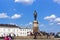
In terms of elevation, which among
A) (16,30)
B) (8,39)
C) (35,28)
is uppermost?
(16,30)

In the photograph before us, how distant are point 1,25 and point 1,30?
16.7 ft

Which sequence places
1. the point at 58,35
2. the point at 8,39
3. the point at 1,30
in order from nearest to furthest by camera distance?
the point at 8,39
the point at 58,35
the point at 1,30

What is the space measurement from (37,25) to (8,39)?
21249 millimetres

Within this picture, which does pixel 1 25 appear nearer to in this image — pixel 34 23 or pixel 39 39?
pixel 34 23

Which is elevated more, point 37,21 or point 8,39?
point 37,21

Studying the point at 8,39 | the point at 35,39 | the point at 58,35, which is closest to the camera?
the point at 8,39

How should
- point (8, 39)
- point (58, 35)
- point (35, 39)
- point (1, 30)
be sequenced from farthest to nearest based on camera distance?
point (1, 30) → point (58, 35) → point (35, 39) → point (8, 39)

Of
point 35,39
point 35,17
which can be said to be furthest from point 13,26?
point 35,39

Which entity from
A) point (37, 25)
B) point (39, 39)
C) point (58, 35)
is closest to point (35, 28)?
point (37, 25)

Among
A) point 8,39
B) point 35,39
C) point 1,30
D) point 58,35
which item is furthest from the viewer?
point 1,30

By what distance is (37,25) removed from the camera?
37938 millimetres

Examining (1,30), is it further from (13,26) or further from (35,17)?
(35,17)

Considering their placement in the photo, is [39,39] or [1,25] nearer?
[39,39]

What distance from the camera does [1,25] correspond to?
133 m
